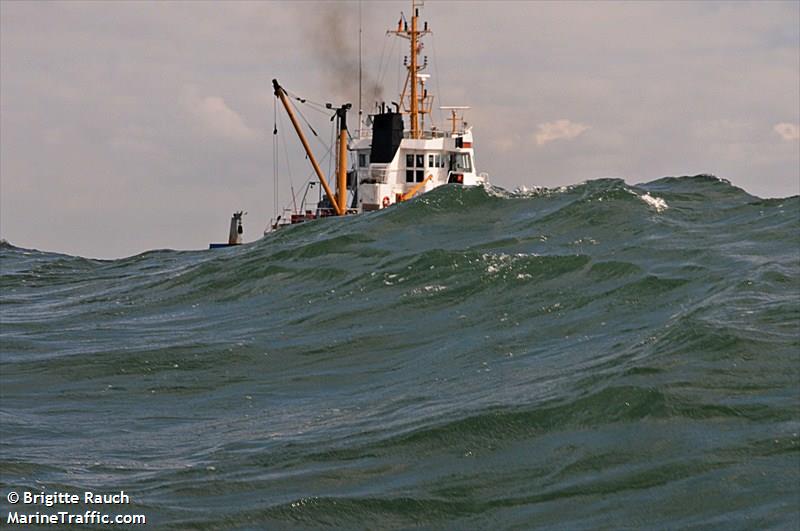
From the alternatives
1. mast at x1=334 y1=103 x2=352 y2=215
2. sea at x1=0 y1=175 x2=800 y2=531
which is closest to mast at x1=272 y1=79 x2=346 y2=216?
mast at x1=334 y1=103 x2=352 y2=215

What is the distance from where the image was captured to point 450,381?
15.4 m

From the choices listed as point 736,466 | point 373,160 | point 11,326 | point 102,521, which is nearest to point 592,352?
point 736,466

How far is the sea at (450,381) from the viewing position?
1070 cm

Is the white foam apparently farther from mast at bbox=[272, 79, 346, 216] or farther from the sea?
mast at bbox=[272, 79, 346, 216]

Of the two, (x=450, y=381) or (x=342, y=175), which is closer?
(x=450, y=381)

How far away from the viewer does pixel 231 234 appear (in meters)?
57.8

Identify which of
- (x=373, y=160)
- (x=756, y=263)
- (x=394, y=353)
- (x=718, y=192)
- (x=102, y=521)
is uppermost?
(x=373, y=160)

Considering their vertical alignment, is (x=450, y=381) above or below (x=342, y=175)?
below

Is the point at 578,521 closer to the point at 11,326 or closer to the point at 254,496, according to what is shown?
the point at 254,496

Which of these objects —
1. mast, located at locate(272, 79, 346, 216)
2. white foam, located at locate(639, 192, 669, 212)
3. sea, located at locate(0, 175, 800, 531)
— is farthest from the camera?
mast, located at locate(272, 79, 346, 216)

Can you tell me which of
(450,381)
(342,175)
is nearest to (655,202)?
(450,381)

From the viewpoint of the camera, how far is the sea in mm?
10703

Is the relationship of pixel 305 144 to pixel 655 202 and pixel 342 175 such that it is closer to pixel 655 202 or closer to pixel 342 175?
pixel 342 175

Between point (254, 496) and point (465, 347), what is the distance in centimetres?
643
